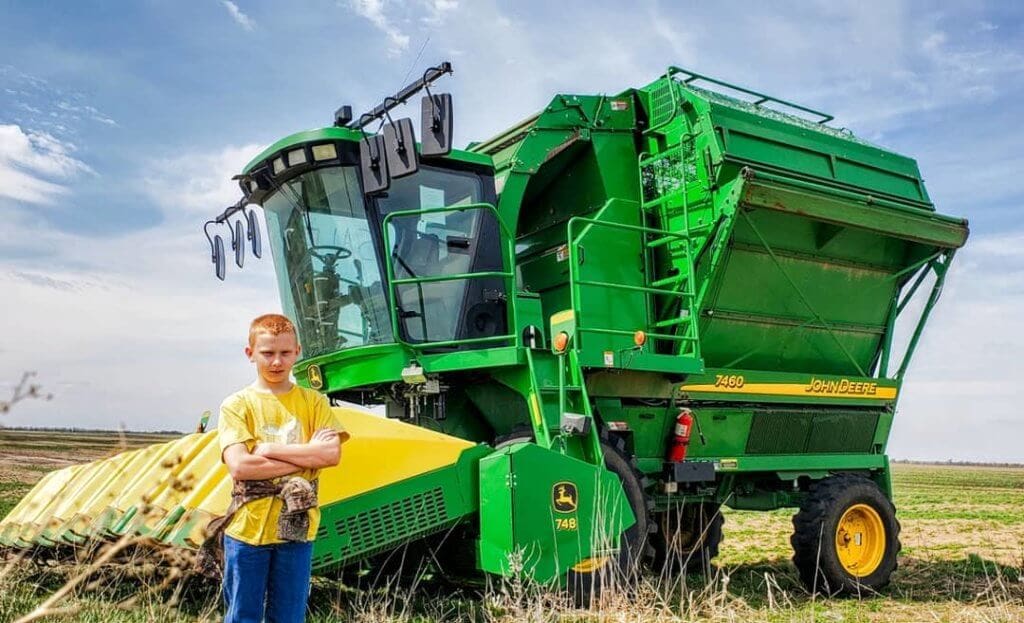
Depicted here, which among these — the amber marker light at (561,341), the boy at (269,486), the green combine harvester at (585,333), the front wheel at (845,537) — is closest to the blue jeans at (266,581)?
the boy at (269,486)

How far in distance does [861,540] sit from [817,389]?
1.37 metres

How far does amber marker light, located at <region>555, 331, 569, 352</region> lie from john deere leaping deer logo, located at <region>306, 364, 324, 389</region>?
1879 mm

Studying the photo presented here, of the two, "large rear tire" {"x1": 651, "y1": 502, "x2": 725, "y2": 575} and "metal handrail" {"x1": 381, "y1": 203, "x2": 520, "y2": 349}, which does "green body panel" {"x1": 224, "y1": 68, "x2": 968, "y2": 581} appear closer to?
"metal handrail" {"x1": 381, "y1": 203, "x2": 520, "y2": 349}

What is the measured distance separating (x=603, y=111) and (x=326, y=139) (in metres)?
2.55

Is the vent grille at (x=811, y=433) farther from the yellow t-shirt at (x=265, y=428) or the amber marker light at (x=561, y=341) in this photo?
the yellow t-shirt at (x=265, y=428)

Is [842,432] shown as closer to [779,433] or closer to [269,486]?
[779,433]

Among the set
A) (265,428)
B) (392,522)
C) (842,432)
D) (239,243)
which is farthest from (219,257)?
(842,432)

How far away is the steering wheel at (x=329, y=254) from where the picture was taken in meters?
6.42

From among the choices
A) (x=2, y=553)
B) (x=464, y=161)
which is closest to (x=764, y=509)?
(x=464, y=161)

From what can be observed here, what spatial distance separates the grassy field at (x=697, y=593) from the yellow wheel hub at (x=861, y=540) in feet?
0.93

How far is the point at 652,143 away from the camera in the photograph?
776 centimetres

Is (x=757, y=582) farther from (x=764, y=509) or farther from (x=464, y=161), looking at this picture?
(x=464, y=161)

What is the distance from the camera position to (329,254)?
6.51 m

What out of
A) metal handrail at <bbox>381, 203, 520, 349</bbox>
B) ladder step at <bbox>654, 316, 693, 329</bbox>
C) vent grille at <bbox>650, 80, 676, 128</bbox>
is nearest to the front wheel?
ladder step at <bbox>654, 316, 693, 329</bbox>
